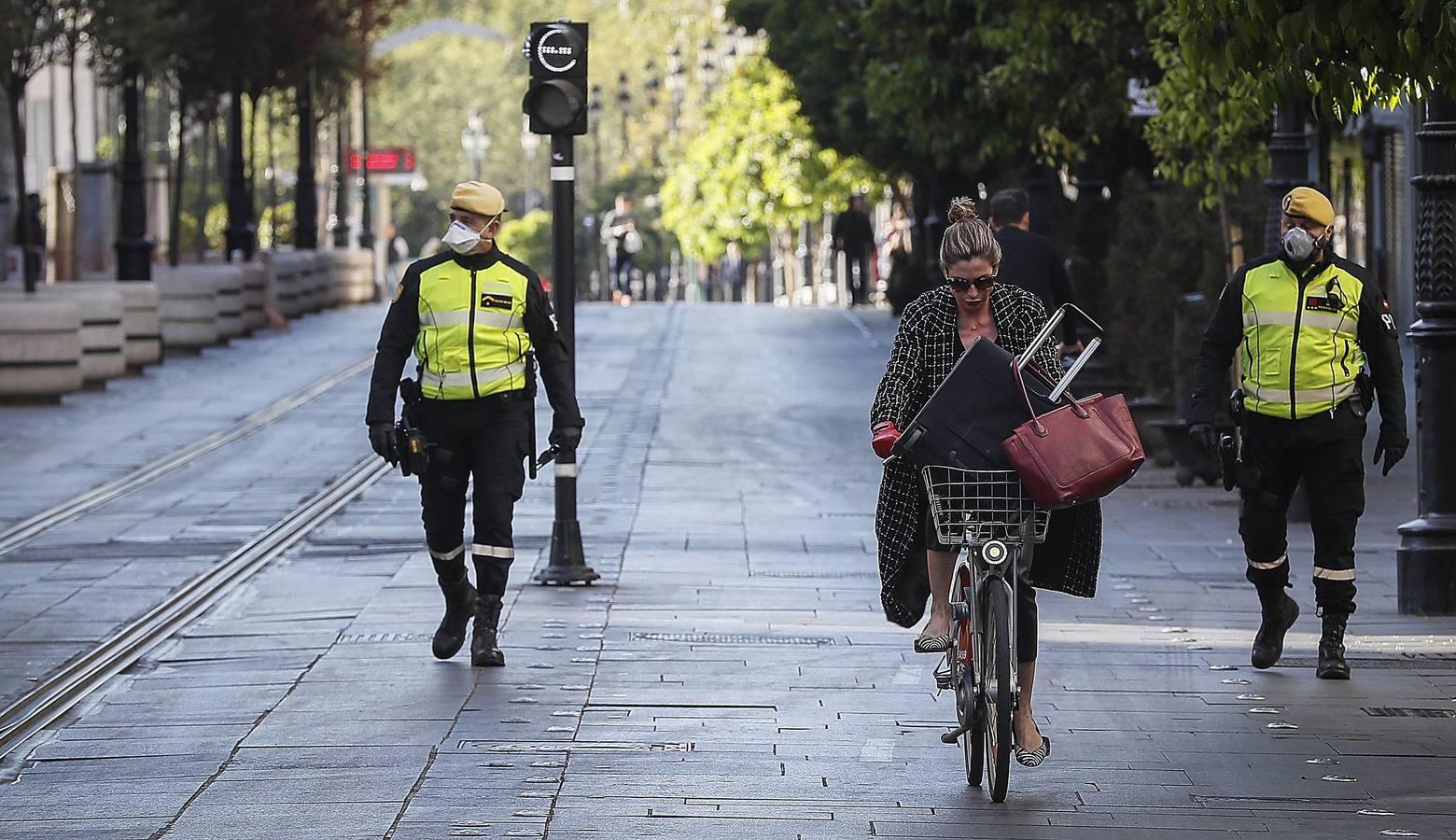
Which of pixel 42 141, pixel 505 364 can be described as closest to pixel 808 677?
pixel 505 364

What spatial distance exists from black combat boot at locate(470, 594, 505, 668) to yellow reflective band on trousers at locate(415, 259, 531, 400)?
0.76 meters

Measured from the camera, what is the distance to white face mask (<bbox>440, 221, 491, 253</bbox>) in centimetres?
944

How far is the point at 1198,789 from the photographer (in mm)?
7441

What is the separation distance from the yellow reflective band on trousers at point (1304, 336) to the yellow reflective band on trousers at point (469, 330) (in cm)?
257

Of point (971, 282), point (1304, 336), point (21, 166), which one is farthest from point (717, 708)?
point (21, 166)

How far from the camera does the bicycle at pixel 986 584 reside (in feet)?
23.5

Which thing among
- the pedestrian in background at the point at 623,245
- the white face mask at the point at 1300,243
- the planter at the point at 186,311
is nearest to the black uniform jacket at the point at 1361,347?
the white face mask at the point at 1300,243

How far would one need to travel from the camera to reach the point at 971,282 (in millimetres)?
7461

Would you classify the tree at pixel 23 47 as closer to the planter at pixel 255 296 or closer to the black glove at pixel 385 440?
the planter at pixel 255 296

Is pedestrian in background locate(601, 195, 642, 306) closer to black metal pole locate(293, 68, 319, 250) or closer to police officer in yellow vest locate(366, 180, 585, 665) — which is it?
black metal pole locate(293, 68, 319, 250)

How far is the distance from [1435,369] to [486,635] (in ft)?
13.3

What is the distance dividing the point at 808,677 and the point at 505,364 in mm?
1533

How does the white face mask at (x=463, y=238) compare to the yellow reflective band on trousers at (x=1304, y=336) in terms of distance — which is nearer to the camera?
the yellow reflective band on trousers at (x=1304, y=336)

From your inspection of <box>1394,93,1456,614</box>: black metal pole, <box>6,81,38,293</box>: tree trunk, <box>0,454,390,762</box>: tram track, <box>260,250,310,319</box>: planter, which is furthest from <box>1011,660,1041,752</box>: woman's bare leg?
<box>260,250,310,319</box>: planter
